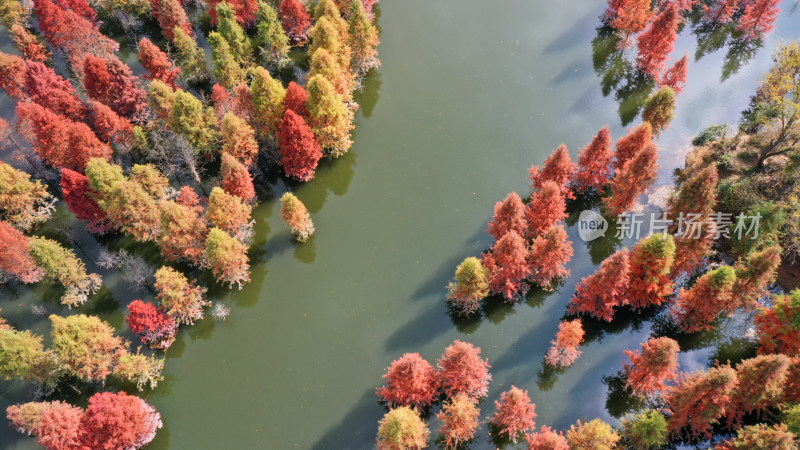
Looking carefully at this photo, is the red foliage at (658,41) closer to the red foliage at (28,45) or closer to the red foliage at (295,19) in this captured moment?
the red foliage at (295,19)

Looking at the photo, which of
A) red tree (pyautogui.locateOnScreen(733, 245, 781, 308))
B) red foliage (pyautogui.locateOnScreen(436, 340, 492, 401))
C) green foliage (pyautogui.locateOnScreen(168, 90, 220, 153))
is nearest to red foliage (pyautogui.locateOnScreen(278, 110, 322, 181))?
green foliage (pyautogui.locateOnScreen(168, 90, 220, 153))

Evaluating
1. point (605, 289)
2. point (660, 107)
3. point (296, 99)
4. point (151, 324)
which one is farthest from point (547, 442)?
point (296, 99)

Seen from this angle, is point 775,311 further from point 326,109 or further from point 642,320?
point 326,109

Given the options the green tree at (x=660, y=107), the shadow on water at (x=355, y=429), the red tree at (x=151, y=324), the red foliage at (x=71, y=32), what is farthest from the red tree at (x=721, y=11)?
Result: the red foliage at (x=71, y=32)

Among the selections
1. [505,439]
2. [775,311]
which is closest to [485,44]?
[775,311]

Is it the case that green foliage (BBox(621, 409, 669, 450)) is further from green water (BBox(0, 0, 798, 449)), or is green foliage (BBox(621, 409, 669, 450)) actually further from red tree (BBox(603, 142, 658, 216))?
red tree (BBox(603, 142, 658, 216))
